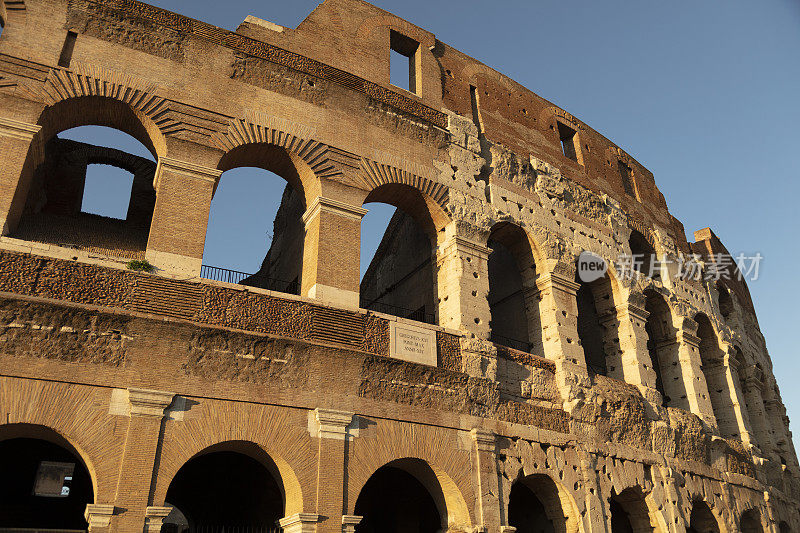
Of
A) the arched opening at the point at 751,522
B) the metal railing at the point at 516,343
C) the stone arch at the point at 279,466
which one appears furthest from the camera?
the arched opening at the point at 751,522

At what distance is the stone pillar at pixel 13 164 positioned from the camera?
830 centimetres

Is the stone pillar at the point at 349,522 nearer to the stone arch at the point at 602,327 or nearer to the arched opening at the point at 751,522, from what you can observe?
the stone arch at the point at 602,327

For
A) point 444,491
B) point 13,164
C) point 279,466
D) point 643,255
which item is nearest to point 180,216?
point 13,164

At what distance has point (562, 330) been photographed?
12.1 meters

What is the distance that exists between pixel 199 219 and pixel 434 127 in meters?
5.01

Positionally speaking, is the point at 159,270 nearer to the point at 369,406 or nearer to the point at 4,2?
the point at 369,406

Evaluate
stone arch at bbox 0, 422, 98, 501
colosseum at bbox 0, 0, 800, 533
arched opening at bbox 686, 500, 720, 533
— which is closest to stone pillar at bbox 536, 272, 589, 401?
colosseum at bbox 0, 0, 800, 533

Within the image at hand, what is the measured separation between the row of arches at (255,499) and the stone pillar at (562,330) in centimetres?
187

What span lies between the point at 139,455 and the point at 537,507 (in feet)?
22.6

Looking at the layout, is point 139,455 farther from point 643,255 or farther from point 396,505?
point 643,255

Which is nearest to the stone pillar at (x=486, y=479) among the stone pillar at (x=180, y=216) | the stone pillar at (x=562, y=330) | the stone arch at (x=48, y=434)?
the stone pillar at (x=562, y=330)

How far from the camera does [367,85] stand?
1172 cm

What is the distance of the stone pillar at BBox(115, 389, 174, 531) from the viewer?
24.0ft

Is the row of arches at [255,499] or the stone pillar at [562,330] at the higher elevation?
the stone pillar at [562,330]
